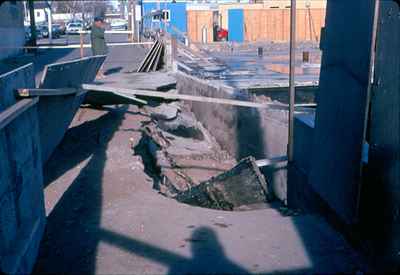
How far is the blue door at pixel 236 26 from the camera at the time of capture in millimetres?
50281

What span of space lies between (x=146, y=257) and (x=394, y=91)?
2514 mm

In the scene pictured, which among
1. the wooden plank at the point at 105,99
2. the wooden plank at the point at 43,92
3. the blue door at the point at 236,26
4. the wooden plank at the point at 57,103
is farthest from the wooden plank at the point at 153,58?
the blue door at the point at 236,26

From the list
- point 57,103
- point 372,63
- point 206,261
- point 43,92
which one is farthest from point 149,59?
point 372,63

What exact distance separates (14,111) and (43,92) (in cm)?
186

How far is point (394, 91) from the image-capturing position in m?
4.34

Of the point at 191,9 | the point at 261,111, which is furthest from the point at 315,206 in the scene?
the point at 191,9

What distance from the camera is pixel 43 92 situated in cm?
604

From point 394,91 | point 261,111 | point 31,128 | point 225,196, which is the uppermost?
point 394,91

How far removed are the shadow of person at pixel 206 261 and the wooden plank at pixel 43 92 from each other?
1.98 m

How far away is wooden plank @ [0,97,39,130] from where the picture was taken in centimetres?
389

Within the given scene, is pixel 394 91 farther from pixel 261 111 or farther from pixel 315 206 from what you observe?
pixel 261 111

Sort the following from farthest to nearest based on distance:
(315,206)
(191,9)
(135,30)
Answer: (191,9) < (135,30) < (315,206)

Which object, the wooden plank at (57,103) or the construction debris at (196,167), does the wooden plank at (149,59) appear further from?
the wooden plank at (57,103)

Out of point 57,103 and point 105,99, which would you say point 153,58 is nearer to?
point 105,99
